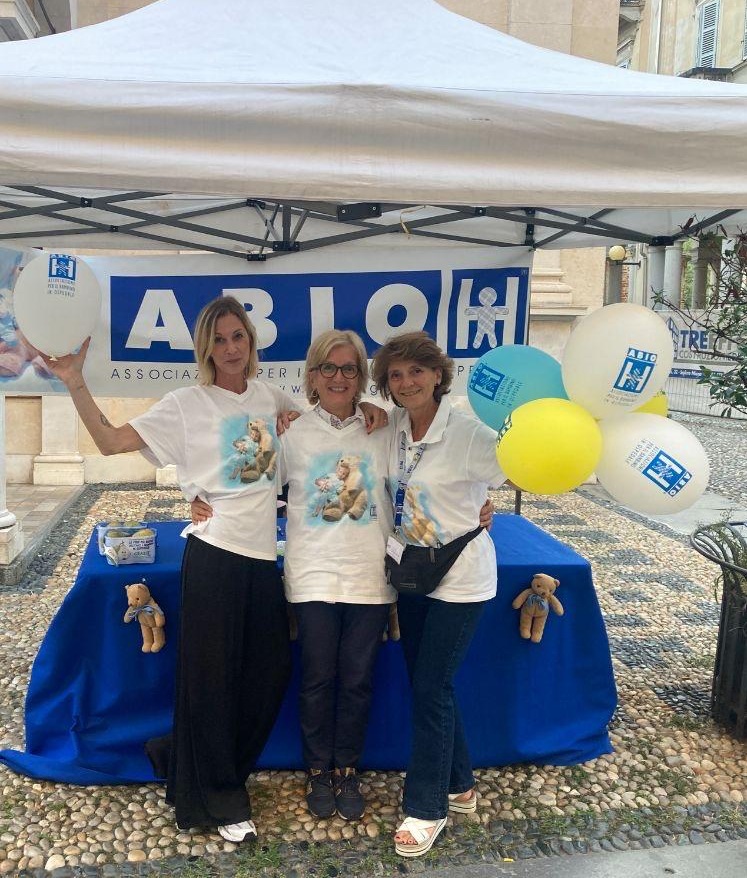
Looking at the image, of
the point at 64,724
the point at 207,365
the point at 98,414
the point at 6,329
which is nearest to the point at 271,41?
the point at 207,365

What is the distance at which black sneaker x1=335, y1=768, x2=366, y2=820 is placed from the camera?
8.63 feet

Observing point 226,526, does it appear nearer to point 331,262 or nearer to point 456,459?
point 456,459

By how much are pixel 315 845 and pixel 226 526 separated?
111cm

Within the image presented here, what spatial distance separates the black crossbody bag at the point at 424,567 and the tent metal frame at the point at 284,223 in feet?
4.51

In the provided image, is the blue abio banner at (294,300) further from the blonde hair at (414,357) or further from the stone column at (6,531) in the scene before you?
the stone column at (6,531)

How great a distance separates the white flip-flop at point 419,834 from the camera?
8.18 ft

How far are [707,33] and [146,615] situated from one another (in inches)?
1159

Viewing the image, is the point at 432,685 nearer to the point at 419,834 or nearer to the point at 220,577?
the point at 419,834

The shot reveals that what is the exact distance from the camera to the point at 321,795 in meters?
2.62

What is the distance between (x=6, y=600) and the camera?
4.95m

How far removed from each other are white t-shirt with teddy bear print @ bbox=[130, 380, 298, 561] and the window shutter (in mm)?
28255

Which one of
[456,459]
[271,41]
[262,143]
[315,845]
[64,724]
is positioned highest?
[271,41]

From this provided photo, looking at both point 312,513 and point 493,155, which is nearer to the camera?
point 493,155

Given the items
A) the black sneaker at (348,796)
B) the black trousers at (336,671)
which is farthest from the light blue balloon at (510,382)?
the black sneaker at (348,796)
